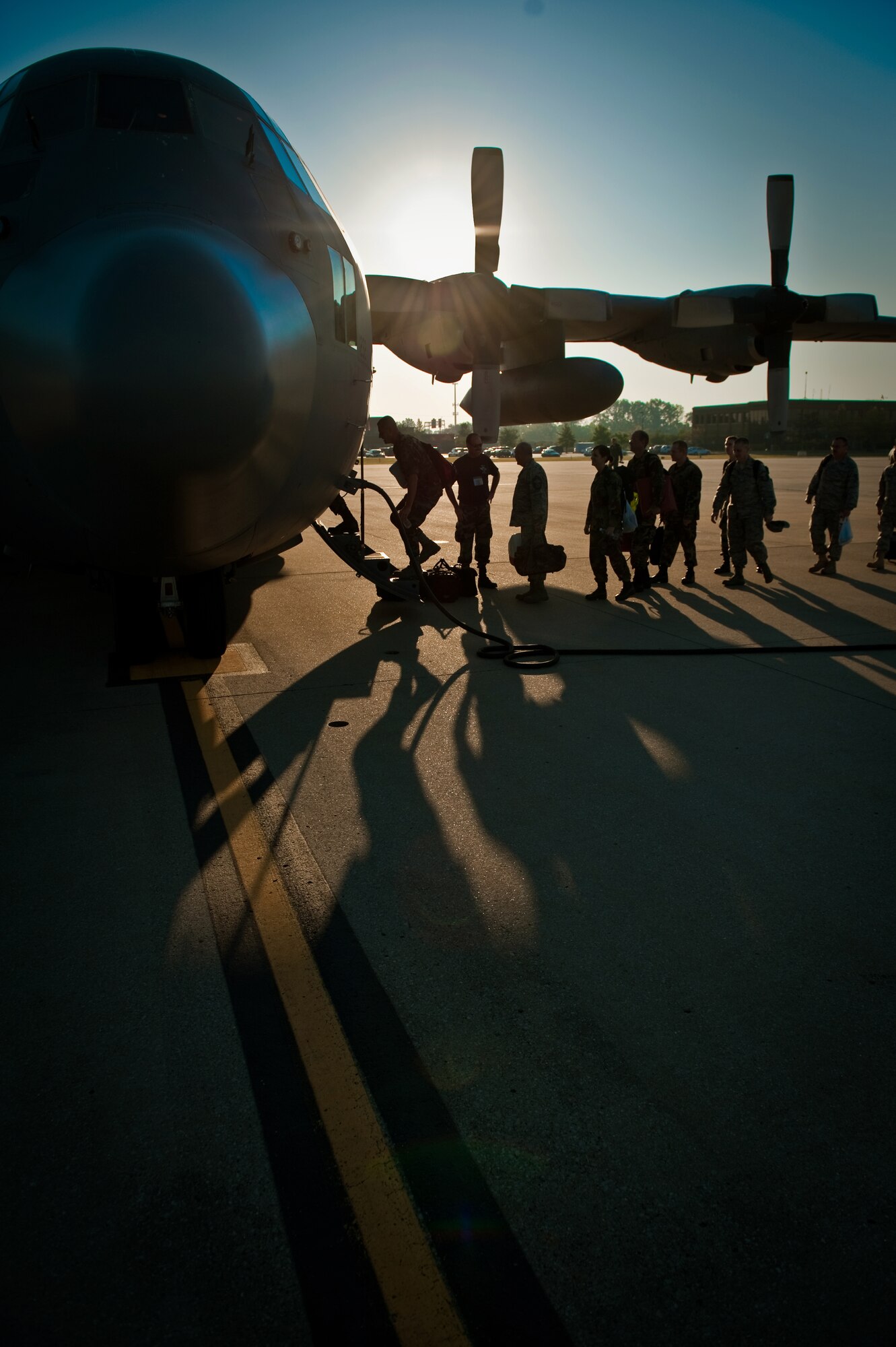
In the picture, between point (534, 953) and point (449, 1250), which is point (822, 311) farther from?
point (449, 1250)

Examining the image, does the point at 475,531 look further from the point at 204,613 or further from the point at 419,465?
the point at 204,613

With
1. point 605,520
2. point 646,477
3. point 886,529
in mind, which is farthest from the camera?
point 886,529

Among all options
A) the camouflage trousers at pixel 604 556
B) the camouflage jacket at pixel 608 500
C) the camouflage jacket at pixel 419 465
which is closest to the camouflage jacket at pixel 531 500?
the camouflage jacket at pixel 608 500

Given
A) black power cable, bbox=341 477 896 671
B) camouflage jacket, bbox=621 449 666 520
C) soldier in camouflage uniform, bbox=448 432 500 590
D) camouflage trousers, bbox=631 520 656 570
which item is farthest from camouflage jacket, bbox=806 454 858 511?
soldier in camouflage uniform, bbox=448 432 500 590

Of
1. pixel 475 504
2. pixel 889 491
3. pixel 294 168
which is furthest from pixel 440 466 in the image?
pixel 889 491

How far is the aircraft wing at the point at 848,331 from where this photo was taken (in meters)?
15.3

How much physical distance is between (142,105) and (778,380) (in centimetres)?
1219

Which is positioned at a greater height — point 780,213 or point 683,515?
point 780,213

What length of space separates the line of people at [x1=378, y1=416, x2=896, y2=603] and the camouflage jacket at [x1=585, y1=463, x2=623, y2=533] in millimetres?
10

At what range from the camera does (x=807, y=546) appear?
14.6 metres

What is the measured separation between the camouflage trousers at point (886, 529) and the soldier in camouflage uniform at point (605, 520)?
4.15m

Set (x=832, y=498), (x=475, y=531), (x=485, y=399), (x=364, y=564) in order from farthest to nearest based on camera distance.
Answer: (x=485, y=399), (x=832, y=498), (x=475, y=531), (x=364, y=564)

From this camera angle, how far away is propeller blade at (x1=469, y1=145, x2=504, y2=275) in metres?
12.3

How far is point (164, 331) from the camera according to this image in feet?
13.0
